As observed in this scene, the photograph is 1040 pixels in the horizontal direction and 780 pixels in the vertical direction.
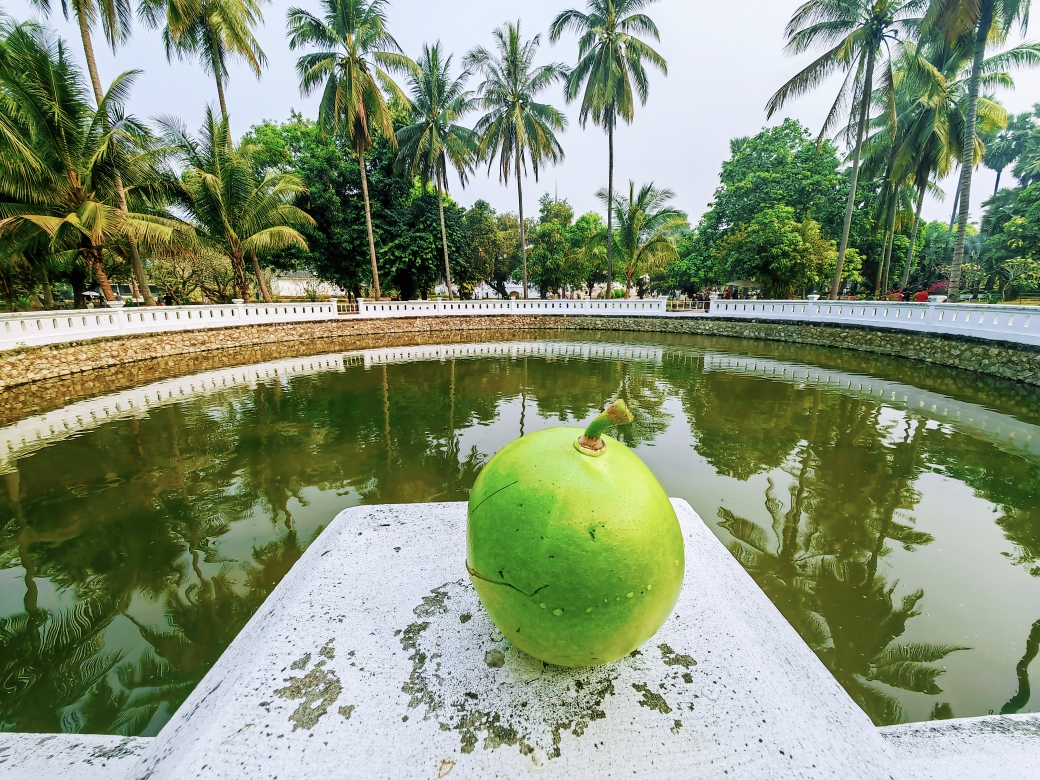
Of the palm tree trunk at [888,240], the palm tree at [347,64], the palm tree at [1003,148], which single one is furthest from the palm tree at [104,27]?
the palm tree at [1003,148]

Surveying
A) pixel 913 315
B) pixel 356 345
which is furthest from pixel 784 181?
pixel 356 345

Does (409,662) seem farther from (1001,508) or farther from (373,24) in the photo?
(373,24)

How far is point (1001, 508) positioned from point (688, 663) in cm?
462

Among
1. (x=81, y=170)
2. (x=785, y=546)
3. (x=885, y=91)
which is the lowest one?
(x=785, y=546)

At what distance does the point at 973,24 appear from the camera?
10906 mm

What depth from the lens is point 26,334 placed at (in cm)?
951

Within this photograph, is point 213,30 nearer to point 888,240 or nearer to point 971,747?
point 971,747

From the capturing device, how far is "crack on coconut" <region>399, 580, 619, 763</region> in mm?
1186

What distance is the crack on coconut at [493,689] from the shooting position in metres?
1.19

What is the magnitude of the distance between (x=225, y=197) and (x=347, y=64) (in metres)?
7.27

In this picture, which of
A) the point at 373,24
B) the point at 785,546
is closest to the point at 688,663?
the point at 785,546

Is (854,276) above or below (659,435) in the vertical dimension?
above

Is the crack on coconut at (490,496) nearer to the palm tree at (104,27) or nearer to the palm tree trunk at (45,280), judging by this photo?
the palm tree at (104,27)

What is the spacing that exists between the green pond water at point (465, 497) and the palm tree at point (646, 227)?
631 inches
